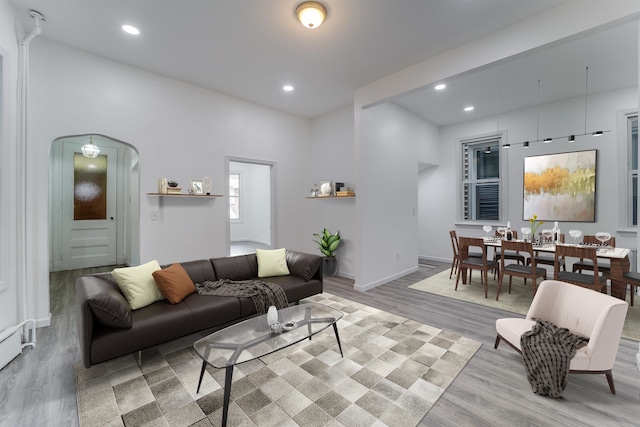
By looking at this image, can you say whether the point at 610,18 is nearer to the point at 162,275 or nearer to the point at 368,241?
the point at 368,241

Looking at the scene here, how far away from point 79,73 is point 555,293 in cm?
562

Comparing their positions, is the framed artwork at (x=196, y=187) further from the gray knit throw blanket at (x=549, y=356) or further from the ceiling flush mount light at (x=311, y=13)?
the gray knit throw blanket at (x=549, y=356)

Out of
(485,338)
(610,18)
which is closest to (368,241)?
(485,338)

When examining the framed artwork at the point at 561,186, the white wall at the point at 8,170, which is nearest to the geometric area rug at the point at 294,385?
the white wall at the point at 8,170

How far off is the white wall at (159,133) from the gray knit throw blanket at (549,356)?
4121mm

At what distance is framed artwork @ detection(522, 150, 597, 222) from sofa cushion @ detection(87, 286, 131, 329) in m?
6.60

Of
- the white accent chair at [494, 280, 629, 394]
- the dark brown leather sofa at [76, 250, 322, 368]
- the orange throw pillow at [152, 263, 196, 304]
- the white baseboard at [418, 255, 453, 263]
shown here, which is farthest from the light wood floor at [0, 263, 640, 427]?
the white baseboard at [418, 255, 453, 263]

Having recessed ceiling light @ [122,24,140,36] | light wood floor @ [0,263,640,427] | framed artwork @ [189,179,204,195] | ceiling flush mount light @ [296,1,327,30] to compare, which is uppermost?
recessed ceiling light @ [122,24,140,36]

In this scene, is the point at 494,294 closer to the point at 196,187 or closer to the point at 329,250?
the point at 329,250

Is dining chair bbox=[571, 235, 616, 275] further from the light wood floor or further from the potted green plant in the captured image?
the potted green plant

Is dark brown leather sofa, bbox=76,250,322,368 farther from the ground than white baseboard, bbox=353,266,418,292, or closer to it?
farther from the ground

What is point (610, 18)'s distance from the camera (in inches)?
93.8

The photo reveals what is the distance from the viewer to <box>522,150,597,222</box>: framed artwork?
15.9 feet

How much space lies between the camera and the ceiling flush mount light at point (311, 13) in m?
2.57
